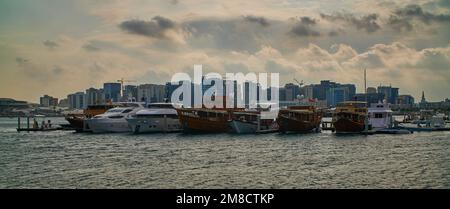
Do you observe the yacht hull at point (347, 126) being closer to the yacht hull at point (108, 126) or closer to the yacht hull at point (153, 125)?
the yacht hull at point (153, 125)

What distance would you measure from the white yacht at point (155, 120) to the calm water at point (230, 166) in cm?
2380

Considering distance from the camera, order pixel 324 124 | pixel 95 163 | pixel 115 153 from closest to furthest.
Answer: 1. pixel 95 163
2. pixel 115 153
3. pixel 324 124

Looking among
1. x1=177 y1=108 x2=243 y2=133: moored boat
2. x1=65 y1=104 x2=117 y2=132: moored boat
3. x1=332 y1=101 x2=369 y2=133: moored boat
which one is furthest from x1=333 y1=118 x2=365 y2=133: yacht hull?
x1=65 y1=104 x2=117 y2=132: moored boat

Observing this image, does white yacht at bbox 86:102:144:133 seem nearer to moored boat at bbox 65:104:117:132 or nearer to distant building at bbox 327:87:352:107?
moored boat at bbox 65:104:117:132

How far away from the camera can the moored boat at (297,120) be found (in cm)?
7919

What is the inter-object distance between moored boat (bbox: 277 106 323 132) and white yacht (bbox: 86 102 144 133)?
21845 millimetres

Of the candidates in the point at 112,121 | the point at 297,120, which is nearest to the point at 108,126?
the point at 112,121

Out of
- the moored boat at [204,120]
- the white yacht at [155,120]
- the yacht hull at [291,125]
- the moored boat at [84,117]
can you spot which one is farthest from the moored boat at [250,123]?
the moored boat at [84,117]

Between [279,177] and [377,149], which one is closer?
[279,177]

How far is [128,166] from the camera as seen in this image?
39.5 m
